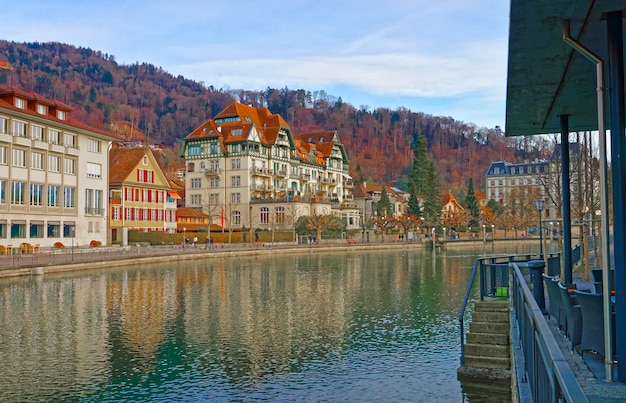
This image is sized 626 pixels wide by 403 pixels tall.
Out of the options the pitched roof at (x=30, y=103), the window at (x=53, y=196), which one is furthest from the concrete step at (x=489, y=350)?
the window at (x=53, y=196)

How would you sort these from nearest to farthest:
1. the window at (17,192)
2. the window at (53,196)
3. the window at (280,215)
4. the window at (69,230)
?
the window at (17,192)
the window at (53,196)
the window at (69,230)
the window at (280,215)

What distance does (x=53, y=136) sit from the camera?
54.9 meters

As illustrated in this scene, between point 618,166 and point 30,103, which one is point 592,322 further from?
point 30,103

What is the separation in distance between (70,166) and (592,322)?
2228 inches

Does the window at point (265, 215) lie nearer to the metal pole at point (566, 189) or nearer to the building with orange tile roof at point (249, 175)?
the building with orange tile roof at point (249, 175)

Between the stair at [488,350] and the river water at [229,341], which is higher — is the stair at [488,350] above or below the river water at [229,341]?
above

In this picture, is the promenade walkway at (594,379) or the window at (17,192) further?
the window at (17,192)

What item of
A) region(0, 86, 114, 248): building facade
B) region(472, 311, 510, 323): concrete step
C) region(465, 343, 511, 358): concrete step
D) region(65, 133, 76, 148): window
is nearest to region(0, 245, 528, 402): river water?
region(465, 343, 511, 358): concrete step

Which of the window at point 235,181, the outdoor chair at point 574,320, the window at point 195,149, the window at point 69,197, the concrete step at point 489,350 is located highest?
the window at point 195,149

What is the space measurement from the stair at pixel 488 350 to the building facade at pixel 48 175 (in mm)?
45581

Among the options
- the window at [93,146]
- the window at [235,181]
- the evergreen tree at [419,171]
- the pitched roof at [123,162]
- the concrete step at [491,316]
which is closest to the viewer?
the concrete step at [491,316]

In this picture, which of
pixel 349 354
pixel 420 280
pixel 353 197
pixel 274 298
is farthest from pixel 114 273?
pixel 353 197

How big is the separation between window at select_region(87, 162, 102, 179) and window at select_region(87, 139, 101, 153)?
1350 millimetres

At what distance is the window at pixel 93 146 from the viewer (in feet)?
196
